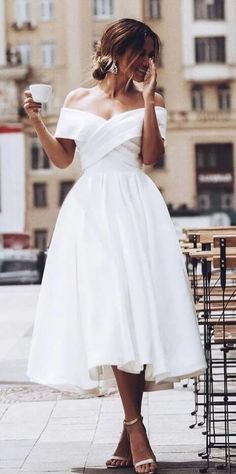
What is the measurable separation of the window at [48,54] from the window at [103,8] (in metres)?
2.03

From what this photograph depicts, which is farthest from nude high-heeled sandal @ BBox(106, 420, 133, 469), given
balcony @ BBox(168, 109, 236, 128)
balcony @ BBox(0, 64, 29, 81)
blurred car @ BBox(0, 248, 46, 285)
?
balcony @ BBox(0, 64, 29, 81)

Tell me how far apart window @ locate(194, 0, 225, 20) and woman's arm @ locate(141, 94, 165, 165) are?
44825mm

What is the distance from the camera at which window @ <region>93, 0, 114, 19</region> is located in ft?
161

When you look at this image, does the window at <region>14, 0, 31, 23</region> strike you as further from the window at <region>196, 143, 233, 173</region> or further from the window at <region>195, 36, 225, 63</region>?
the window at <region>196, 143, 233, 173</region>

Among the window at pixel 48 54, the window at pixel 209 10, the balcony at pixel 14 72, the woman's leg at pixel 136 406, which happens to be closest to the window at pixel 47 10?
the window at pixel 48 54

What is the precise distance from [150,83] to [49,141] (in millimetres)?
430

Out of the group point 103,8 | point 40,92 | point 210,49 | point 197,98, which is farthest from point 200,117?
point 40,92

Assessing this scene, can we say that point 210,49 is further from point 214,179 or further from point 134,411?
point 134,411

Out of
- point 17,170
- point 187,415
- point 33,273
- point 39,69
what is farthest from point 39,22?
point 187,415

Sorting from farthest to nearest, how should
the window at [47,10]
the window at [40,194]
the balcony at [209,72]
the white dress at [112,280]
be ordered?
the window at [47,10], the window at [40,194], the balcony at [209,72], the white dress at [112,280]

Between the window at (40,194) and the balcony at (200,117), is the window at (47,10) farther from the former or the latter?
the window at (40,194)

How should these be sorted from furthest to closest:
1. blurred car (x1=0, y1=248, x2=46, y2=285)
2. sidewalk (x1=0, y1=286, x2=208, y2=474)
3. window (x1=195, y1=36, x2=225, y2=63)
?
1. window (x1=195, y1=36, x2=225, y2=63)
2. blurred car (x1=0, y1=248, x2=46, y2=285)
3. sidewalk (x1=0, y1=286, x2=208, y2=474)

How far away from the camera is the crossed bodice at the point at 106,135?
491cm

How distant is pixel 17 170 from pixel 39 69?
384 cm
